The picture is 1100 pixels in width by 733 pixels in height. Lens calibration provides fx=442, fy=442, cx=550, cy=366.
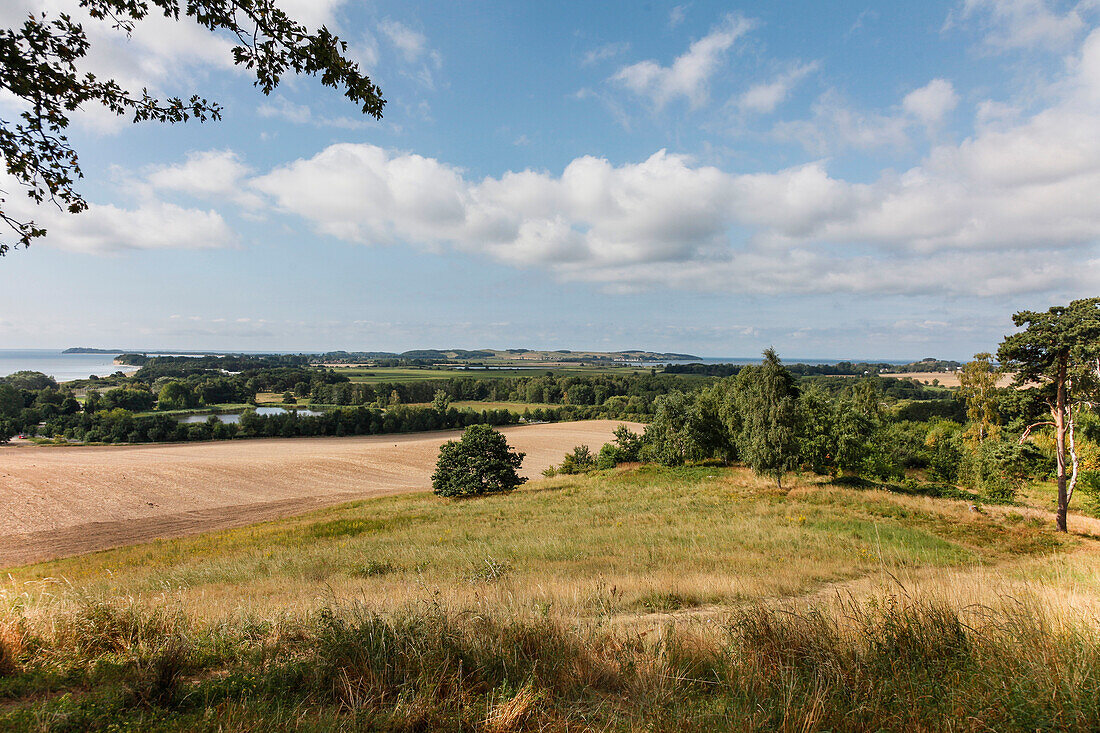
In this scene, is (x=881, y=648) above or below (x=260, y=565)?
above

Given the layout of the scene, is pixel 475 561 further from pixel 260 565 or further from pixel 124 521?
pixel 124 521

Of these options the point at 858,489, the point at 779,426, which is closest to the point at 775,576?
the point at 779,426

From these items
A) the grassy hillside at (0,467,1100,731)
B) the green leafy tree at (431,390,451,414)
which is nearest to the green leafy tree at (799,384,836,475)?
the grassy hillside at (0,467,1100,731)

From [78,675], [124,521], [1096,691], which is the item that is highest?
[1096,691]

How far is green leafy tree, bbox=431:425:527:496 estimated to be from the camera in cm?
3891

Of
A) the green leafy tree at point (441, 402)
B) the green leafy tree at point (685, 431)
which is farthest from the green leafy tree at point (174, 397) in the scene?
the green leafy tree at point (685, 431)

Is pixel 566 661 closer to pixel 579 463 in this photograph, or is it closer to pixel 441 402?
pixel 579 463

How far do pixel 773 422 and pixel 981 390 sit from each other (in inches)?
1466

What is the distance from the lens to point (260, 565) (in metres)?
14.9

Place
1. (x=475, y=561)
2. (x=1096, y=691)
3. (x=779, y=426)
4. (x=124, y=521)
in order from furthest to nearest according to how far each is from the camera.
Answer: (x=124, y=521) → (x=779, y=426) → (x=475, y=561) → (x=1096, y=691)

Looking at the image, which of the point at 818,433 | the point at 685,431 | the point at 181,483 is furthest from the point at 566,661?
the point at 181,483

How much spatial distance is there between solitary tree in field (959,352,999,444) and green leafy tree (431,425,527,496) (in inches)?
1870

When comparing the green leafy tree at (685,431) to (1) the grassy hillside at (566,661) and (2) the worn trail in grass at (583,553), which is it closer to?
(2) the worn trail in grass at (583,553)

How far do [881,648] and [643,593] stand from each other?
443 centimetres
